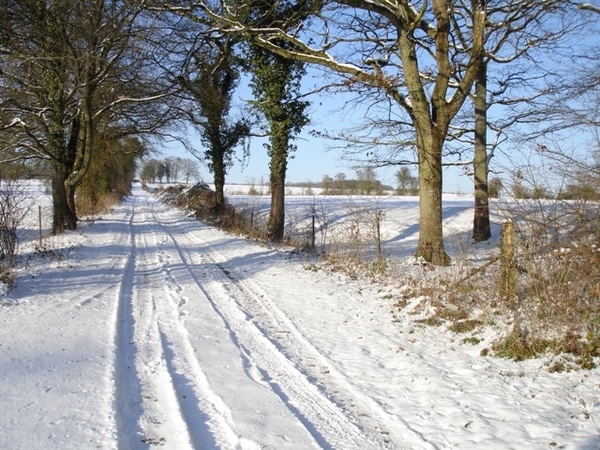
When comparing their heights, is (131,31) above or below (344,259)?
above

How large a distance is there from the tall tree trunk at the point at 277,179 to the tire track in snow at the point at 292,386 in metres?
7.78

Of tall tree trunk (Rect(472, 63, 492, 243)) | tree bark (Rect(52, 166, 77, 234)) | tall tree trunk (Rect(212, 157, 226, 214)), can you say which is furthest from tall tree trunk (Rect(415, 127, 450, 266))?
tall tree trunk (Rect(212, 157, 226, 214))

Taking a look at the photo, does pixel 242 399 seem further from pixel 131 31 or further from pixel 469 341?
pixel 131 31

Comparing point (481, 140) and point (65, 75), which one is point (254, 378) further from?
point (65, 75)

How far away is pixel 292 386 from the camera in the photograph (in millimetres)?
4789

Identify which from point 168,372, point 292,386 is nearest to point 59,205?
point 168,372

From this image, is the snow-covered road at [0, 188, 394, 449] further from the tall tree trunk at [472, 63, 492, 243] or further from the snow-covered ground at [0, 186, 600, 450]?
the tall tree trunk at [472, 63, 492, 243]

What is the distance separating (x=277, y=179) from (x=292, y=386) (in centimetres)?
1167

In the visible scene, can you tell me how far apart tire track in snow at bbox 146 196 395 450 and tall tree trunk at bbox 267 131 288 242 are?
778 centimetres

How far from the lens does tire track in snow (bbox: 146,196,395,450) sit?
151 inches

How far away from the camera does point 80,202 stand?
91.6 feet

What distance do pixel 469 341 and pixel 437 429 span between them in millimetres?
2274

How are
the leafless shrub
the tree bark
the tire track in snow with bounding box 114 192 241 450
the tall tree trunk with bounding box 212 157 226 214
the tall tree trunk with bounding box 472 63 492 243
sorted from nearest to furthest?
1. the tire track in snow with bounding box 114 192 241 450
2. the leafless shrub
3. the tall tree trunk with bounding box 472 63 492 243
4. the tree bark
5. the tall tree trunk with bounding box 212 157 226 214

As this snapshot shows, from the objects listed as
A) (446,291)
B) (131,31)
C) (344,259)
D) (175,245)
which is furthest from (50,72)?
(446,291)
